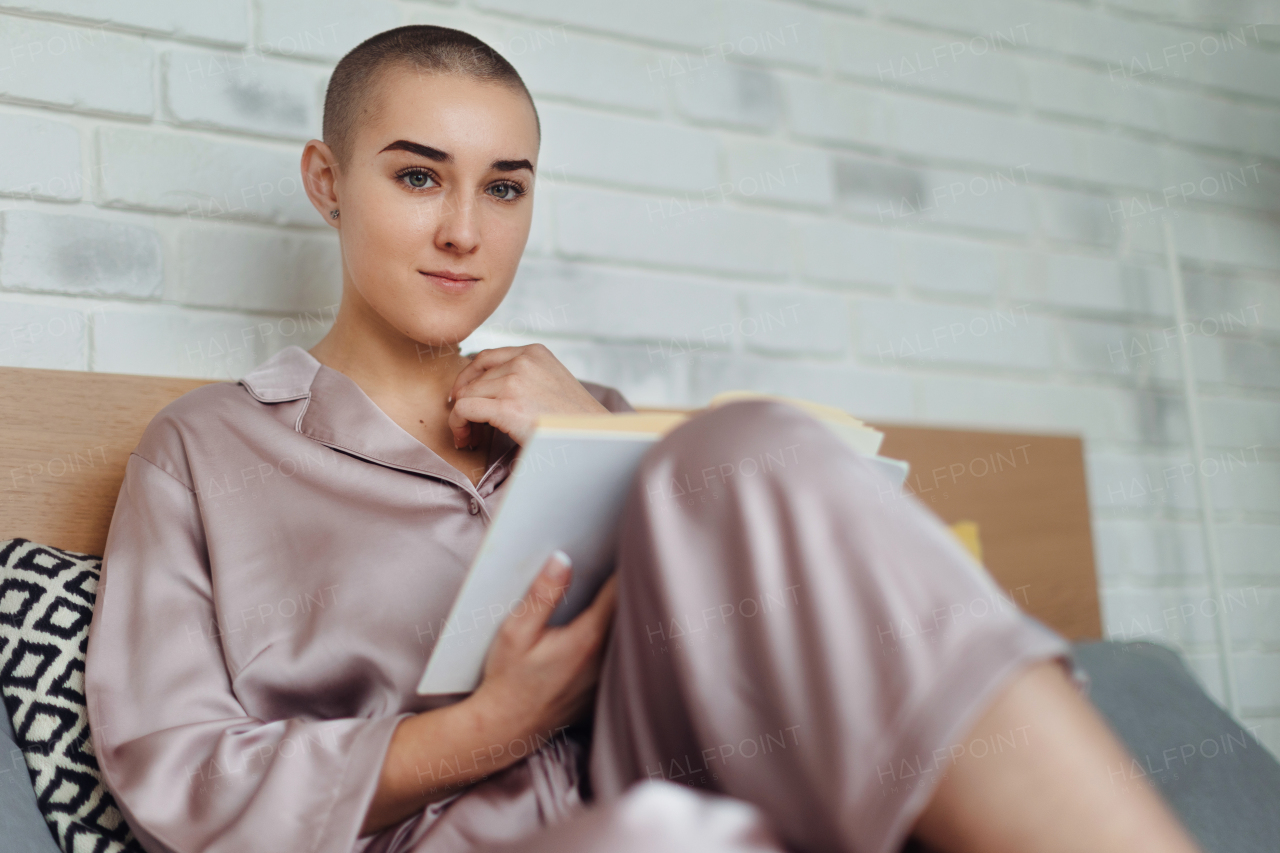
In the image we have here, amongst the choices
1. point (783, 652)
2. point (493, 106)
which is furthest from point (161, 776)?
point (493, 106)

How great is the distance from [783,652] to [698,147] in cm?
111

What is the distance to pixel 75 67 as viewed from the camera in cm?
114

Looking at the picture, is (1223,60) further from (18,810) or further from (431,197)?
(18,810)

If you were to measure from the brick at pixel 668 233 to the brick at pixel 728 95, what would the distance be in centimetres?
14

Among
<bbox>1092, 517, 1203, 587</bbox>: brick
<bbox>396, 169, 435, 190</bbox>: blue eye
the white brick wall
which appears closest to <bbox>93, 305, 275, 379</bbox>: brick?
the white brick wall

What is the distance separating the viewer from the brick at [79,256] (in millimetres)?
1097

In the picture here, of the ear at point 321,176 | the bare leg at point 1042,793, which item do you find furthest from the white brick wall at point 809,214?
the bare leg at point 1042,793

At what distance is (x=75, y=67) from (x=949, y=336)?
1.24 m

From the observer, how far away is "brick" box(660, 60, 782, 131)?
1501mm

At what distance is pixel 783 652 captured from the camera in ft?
1.72

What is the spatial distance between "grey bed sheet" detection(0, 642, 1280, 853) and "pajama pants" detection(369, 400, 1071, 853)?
0.59 m

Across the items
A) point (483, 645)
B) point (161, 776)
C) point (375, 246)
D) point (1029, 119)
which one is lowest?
point (161, 776)

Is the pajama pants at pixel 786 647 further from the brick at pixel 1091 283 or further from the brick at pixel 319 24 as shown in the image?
the brick at pixel 1091 283

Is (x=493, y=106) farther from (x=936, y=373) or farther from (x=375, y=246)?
(x=936, y=373)
